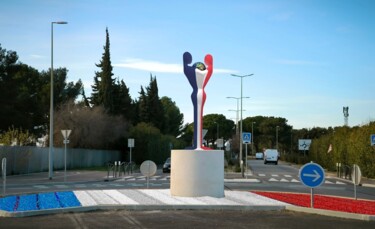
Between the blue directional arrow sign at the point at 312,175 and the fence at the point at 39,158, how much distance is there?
86.1 feet

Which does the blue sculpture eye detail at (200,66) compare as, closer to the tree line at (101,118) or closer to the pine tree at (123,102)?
the tree line at (101,118)

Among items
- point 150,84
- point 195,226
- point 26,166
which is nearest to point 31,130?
point 26,166

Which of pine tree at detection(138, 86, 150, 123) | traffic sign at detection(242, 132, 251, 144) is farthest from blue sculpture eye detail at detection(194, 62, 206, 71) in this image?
pine tree at detection(138, 86, 150, 123)

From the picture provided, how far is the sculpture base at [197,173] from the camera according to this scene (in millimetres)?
16219

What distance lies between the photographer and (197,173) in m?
16.2

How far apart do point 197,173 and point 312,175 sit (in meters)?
4.03

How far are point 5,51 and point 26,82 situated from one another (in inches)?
537

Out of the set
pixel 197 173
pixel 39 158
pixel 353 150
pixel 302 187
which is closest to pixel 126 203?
pixel 197 173

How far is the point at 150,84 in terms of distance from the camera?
3593 inches

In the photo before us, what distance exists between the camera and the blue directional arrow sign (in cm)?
1313

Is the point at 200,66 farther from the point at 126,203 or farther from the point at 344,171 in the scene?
the point at 344,171

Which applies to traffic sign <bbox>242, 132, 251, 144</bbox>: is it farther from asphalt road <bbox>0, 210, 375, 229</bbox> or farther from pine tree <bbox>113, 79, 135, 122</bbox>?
pine tree <bbox>113, 79, 135, 122</bbox>

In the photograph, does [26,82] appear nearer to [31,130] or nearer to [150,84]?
[31,130]

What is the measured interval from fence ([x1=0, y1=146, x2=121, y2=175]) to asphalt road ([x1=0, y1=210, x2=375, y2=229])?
24.8 meters
